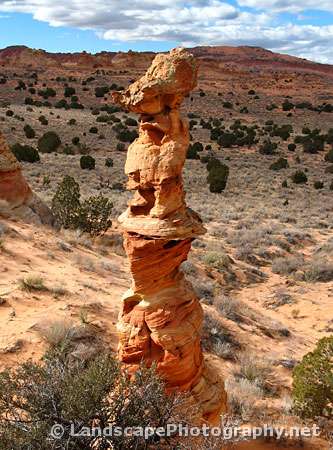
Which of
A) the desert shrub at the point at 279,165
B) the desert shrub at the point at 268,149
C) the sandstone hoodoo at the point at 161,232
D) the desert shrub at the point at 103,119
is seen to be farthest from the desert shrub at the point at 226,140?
the sandstone hoodoo at the point at 161,232

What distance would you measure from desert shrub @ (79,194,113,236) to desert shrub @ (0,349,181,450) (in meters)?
11.7

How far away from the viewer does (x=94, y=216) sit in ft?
56.7

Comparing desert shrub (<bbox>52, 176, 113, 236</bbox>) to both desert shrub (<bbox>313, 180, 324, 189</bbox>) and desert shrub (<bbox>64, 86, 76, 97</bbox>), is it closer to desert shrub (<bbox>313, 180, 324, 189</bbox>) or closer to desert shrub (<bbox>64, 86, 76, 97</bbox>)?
desert shrub (<bbox>313, 180, 324, 189</bbox>)

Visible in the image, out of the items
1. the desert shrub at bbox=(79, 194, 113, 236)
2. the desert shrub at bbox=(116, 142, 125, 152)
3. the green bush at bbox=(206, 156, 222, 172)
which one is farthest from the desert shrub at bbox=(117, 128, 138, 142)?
the desert shrub at bbox=(79, 194, 113, 236)

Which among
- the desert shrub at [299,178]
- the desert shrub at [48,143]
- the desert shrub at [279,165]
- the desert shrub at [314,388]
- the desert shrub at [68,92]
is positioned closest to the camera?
the desert shrub at [314,388]

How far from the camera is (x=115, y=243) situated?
17734mm

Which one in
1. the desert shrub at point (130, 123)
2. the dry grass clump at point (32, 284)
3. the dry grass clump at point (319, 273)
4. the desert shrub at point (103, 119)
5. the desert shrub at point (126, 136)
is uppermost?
the desert shrub at point (103, 119)

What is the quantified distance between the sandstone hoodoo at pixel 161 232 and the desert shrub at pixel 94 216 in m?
11.0

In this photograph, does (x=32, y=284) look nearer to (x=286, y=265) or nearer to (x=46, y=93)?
(x=286, y=265)

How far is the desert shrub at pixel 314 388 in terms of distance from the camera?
26.3 ft

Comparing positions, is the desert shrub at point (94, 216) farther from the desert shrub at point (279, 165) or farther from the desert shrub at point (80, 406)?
the desert shrub at point (279, 165)

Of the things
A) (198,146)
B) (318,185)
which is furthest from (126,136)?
(318,185)

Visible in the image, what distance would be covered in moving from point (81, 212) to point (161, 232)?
11.8 m

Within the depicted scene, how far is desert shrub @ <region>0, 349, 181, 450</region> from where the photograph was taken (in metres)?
5.11
